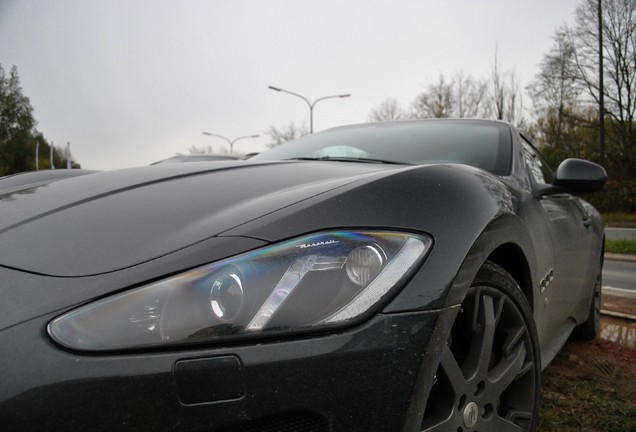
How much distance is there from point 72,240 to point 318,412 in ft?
2.21

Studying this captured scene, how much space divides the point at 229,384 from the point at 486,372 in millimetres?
793

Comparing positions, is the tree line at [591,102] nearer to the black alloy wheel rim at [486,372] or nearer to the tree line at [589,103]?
the tree line at [589,103]

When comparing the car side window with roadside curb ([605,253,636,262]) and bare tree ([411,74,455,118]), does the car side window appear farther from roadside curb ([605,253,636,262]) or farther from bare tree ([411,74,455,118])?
bare tree ([411,74,455,118])

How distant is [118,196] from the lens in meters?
1.45

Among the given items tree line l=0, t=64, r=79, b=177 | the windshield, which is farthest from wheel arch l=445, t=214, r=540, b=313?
tree line l=0, t=64, r=79, b=177

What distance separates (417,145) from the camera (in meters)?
2.46

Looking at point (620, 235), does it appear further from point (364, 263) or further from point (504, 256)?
point (364, 263)

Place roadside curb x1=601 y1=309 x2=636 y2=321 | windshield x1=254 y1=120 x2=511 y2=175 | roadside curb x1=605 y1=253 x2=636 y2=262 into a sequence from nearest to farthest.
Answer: windshield x1=254 y1=120 x2=511 y2=175
roadside curb x1=601 y1=309 x2=636 y2=321
roadside curb x1=605 y1=253 x2=636 y2=262

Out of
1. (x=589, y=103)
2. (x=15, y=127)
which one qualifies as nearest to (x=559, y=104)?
(x=589, y=103)

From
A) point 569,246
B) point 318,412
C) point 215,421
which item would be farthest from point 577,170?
point 215,421

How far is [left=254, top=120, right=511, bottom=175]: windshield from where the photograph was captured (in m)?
2.28

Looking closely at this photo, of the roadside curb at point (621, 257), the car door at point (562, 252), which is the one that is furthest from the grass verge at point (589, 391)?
the roadside curb at point (621, 257)

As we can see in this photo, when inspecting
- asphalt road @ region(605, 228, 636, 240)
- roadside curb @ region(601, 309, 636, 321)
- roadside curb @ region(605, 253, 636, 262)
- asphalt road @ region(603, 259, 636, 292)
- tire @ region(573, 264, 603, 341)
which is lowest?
asphalt road @ region(605, 228, 636, 240)

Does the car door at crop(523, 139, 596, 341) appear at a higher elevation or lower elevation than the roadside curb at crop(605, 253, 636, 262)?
higher
